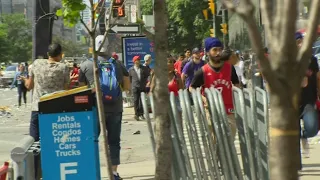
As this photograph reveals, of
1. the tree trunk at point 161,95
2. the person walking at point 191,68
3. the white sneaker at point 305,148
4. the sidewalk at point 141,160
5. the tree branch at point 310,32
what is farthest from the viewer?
the person walking at point 191,68

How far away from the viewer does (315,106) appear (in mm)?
8398

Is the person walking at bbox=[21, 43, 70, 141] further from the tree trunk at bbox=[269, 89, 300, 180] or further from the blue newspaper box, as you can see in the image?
the tree trunk at bbox=[269, 89, 300, 180]

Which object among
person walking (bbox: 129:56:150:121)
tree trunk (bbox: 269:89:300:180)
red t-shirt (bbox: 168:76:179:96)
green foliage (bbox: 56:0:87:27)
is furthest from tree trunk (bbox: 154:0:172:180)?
person walking (bbox: 129:56:150:121)

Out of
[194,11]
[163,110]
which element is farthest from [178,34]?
[163,110]

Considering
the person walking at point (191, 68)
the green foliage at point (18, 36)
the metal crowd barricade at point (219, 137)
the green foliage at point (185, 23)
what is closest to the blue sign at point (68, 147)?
the metal crowd barricade at point (219, 137)

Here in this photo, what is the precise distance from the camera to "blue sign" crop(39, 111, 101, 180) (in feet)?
22.3

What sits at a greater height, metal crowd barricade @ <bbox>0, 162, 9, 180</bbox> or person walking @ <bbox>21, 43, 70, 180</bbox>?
person walking @ <bbox>21, 43, 70, 180</bbox>

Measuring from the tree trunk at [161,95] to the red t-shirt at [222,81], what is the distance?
2.93 m

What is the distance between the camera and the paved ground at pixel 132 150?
9.11m

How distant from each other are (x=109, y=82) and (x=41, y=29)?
6.38 feet

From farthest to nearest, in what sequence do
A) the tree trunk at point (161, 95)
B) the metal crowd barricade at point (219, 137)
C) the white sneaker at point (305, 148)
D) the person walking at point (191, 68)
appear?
1. the person walking at point (191, 68)
2. the white sneaker at point (305, 148)
3. the metal crowd barricade at point (219, 137)
4. the tree trunk at point (161, 95)

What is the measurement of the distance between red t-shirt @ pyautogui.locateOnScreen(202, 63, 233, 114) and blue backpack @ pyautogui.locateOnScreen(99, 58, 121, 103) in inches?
41.1

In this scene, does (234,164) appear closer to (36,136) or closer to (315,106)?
(315,106)

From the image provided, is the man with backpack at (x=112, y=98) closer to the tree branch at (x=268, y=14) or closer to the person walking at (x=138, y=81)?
the tree branch at (x=268, y=14)
